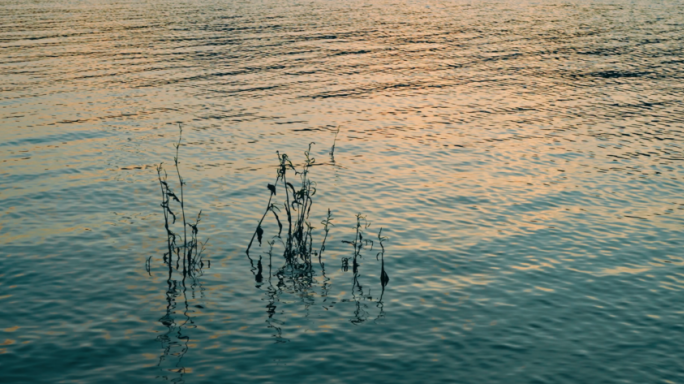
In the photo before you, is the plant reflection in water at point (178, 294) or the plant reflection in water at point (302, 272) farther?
the plant reflection in water at point (302, 272)

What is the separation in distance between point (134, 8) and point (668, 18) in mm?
64549

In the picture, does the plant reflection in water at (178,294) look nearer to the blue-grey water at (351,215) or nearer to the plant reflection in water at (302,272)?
the blue-grey water at (351,215)

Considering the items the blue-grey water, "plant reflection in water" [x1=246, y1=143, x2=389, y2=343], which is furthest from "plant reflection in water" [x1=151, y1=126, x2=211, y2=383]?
"plant reflection in water" [x1=246, y1=143, x2=389, y2=343]

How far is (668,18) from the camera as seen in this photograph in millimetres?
89688

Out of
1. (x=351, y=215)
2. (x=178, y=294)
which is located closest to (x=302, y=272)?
(x=178, y=294)

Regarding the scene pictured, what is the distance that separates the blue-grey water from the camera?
18.0m

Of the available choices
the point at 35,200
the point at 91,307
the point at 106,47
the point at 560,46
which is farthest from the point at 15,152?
the point at 560,46

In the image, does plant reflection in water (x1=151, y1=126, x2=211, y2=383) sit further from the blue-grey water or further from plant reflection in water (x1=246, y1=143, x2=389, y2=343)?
plant reflection in water (x1=246, y1=143, x2=389, y2=343)

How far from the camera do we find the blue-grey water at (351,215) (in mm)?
18000

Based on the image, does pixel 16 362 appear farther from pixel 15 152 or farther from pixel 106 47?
pixel 106 47

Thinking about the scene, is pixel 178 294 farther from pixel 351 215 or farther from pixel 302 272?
pixel 351 215

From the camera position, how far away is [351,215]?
2808cm

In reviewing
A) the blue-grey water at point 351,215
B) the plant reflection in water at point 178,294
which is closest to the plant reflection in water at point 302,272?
the blue-grey water at point 351,215

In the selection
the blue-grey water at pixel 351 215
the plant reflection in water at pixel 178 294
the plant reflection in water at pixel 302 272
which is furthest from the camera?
the plant reflection in water at pixel 302 272
